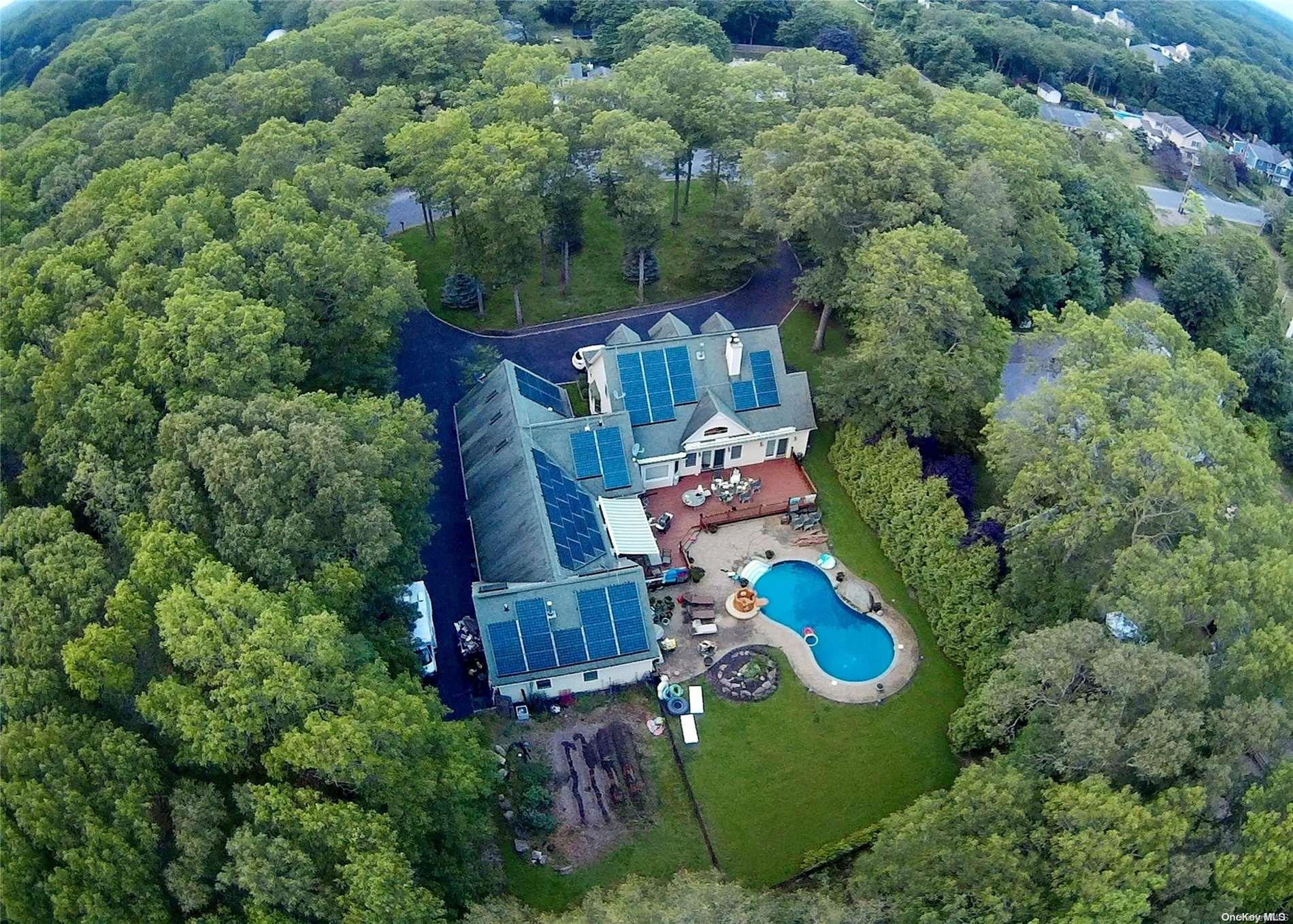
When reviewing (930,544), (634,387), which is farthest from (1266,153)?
(634,387)

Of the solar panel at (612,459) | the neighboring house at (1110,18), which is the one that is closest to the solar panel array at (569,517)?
the solar panel at (612,459)

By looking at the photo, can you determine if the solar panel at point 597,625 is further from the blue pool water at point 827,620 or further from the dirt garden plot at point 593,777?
the blue pool water at point 827,620

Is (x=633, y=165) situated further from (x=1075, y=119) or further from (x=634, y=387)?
(x=1075, y=119)

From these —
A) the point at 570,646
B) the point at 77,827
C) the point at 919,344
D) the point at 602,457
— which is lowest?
the point at 570,646

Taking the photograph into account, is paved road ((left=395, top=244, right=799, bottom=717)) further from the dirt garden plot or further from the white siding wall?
the dirt garden plot

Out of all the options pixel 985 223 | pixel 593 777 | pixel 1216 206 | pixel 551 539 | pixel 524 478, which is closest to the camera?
pixel 593 777

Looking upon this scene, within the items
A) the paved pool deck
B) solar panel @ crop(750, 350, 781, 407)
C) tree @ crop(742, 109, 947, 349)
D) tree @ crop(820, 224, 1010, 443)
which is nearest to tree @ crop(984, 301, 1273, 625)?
tree @ crop(820, 224, 1010, 443)
